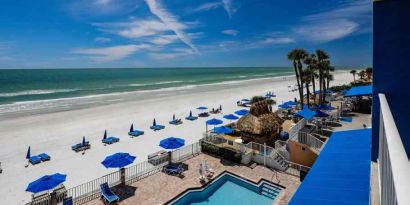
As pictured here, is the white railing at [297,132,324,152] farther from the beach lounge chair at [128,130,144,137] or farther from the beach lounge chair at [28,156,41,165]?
the beach lounge chair at [28,156,41,165]

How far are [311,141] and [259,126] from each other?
3.57 meters

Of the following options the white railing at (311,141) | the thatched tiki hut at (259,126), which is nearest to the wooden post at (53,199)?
the thatched tiki hut at (259,126)

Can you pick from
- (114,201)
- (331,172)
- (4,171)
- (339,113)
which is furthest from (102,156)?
(339,113)

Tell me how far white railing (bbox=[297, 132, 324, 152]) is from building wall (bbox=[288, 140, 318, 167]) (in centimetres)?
140

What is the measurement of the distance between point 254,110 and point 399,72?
13.7m

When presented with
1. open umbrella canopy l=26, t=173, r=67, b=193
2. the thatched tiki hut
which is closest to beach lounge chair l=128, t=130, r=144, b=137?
the thatched tiki hut

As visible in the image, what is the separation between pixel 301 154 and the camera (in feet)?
50.3

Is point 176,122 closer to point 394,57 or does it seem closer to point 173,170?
point 173,170

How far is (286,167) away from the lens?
593 inches

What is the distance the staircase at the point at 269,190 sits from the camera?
12.9 metres

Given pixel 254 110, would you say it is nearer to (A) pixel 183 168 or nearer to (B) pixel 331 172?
(A) pixel 183 168

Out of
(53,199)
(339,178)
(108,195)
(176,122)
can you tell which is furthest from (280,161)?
(176,122)

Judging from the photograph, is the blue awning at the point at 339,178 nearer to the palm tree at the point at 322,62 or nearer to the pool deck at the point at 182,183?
the pool deck at the point at 182,183

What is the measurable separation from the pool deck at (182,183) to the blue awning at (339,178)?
3168 mm
